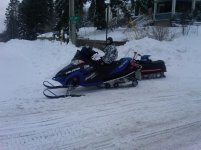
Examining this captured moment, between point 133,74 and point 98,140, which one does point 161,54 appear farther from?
point 98,140

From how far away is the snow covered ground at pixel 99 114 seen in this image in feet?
19.2

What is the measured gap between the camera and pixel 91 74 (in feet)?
31.3

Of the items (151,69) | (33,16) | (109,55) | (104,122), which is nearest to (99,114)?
(104,122)

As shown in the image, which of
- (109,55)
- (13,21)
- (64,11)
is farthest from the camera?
(13,21)

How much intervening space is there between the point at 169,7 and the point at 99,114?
30348 millimetres

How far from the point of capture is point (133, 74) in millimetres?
10539

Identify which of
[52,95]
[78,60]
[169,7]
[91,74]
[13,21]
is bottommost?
[13,21]

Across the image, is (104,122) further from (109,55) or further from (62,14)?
(62,14)

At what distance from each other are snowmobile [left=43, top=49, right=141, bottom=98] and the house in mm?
24550

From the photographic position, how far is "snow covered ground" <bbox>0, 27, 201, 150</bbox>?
586 centimetres

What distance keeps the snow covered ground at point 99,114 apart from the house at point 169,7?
2283 cm

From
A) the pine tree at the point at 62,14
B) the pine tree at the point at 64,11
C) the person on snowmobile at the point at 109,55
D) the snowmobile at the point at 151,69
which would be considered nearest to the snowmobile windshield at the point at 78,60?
the person on snowmobile at the point at 109,55

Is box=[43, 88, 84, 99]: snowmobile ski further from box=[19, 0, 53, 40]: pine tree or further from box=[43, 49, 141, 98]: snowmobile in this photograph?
box=[19, 0, 53, 40]: pine tree

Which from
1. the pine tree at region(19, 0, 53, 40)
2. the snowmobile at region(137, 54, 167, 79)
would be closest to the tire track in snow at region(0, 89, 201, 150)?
the snowmobile at region(137, 54, 167, 79)
